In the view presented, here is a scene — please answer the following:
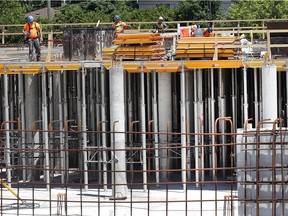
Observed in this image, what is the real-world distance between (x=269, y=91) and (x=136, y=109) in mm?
5559

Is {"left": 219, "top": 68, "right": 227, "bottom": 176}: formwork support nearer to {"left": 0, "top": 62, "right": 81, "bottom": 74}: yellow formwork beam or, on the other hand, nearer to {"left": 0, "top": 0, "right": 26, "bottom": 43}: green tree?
{"left": 0, "top": 62, "right": 81, "bottom": 74}: yellow formwork beam

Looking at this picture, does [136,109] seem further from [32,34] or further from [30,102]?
[32,34]

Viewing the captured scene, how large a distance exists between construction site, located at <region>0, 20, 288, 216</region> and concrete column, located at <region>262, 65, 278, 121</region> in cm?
3

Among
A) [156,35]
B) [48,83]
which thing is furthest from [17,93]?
[156,35]

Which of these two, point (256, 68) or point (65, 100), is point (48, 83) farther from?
point (256, 68)

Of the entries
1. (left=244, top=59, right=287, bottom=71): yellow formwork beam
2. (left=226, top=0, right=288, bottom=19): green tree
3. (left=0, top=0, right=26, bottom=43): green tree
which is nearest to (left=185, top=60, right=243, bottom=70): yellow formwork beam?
(left=244, top=59, right=287, bottom=71): yellow formwork beam

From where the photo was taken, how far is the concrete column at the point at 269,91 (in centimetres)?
3416

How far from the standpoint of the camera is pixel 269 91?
34.3 metres

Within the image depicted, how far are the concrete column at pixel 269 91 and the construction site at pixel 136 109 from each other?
0.10ft

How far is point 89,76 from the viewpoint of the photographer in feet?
122

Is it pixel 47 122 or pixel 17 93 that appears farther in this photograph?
pixel 17 93

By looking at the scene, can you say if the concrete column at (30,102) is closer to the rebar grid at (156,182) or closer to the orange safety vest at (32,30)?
the rebar grid at (156,182)

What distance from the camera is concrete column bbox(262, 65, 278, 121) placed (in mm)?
34156

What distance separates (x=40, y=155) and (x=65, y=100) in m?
2.02
